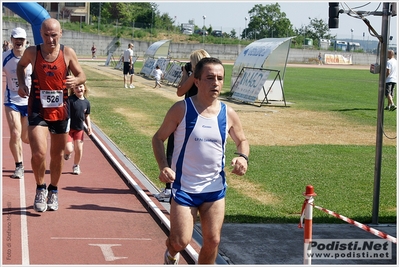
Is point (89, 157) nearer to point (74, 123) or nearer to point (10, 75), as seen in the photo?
point (74, 123)

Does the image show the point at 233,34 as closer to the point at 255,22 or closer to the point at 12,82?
the point at 255,22

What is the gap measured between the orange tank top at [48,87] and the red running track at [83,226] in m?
1.27

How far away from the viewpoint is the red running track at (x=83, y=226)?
22.8 ft

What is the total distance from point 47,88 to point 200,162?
320cm

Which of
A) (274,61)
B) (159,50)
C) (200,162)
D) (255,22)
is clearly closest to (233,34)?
(255,22)

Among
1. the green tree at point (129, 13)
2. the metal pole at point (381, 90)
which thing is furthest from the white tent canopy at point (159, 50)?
the green tree at point (129, 13)

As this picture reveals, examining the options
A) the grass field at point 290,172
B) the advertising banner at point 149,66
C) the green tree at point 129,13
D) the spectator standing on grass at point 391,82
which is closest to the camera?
the grass field at point 290,172

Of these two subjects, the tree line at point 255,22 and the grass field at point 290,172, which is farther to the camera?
the tree line at point 255,22

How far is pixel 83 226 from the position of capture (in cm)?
817

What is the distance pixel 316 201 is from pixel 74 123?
410cm

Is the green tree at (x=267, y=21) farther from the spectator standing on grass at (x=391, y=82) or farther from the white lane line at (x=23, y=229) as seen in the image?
the white lane line at (x=23, y=229)

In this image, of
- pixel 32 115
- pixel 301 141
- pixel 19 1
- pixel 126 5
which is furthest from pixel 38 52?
pixel 126 5

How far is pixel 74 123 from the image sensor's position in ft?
37.5

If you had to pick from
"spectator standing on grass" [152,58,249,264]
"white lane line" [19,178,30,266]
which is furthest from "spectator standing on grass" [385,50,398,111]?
"spectator standing on grass" [152,58,249,264]
